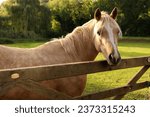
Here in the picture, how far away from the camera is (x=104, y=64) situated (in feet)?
11.7

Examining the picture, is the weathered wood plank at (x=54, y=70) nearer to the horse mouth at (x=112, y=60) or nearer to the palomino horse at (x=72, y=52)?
the horse mouth at (x=112, y=60)

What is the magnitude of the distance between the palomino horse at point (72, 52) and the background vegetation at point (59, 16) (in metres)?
39.1

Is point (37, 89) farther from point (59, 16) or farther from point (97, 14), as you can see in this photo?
point (59, 16)

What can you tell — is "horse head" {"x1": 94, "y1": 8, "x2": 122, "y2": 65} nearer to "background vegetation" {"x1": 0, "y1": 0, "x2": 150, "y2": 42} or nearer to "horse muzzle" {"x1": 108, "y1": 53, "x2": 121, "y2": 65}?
"horse muzzle" {"x1": 108, "y1": 53, "x2": 121, "y2": 65}

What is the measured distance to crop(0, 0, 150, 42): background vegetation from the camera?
43.8 meters

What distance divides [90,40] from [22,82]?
190 centimetres

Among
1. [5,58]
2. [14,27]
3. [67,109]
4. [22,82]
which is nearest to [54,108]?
[67,109]

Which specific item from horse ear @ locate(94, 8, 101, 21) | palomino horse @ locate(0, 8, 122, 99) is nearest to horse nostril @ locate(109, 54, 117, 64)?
palomino horse @ locate(0, 8, 122, 99)

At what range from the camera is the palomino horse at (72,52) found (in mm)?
3639

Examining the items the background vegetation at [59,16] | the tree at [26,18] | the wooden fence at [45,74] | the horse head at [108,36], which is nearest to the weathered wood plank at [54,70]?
the wooden fence at [45,74]

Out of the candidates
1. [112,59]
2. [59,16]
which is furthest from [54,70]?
[59,16]

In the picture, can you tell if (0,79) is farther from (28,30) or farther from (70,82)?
(28,30)

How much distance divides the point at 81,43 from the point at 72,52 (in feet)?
0.72

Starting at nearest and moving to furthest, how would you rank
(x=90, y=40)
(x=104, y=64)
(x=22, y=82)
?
(x=22, y=82), (x=104, y=64), (x=90, y=40)
